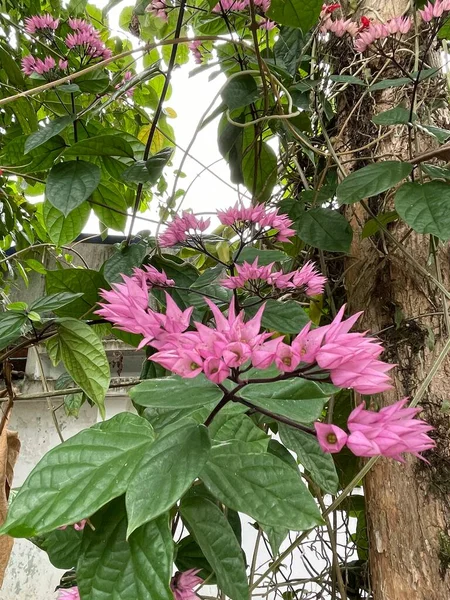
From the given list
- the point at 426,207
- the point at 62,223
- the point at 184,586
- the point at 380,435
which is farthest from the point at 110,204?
the point at 380,435

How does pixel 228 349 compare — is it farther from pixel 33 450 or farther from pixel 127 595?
pixel 33 450

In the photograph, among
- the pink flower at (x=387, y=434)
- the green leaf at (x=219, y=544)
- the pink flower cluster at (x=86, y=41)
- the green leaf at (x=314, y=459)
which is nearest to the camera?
the pink flower at (x=387, y=434)

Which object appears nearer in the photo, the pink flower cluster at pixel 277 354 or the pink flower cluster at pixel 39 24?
the pink flower cluster at pixel 277 354

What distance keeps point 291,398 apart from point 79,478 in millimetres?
162

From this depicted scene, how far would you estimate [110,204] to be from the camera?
99cm

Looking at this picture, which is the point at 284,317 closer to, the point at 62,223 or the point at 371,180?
the point at 371,180

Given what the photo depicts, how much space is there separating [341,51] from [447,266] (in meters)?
0.49

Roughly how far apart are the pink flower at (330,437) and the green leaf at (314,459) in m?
0.27

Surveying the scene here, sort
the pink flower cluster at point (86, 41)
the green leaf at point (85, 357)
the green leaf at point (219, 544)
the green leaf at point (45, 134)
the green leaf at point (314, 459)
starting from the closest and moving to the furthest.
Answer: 1. the green leaf at point (219, 544)
2. the green leaf at point (314, 459)
3. the green leaf at point (85, 357)
4. the green leaf at point (45, 134)
5. the pink flower cluster at point (86, 41)

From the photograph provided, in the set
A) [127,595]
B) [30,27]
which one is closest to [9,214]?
[30,27]

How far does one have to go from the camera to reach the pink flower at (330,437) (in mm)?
294

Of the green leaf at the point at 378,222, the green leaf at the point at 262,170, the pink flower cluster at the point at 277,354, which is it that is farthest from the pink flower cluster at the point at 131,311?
the green leaf at the point at 262,170

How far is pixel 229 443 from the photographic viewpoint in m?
0.42

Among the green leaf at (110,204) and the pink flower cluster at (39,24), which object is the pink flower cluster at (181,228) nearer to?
the green leaf at (110,204)
